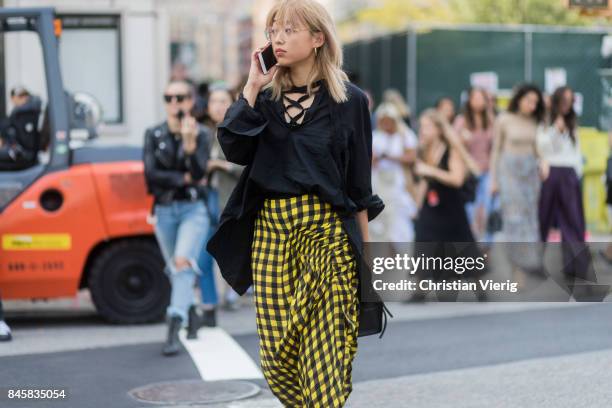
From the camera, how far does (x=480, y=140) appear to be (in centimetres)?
1454

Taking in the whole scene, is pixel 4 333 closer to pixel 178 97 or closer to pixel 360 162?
pixel 178 97

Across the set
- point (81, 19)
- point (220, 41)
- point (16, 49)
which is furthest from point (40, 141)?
point (220, 41)

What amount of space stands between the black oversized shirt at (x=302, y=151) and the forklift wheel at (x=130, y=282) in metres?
4.52

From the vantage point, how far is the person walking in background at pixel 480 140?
1448cm

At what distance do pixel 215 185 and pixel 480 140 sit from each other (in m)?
5.53

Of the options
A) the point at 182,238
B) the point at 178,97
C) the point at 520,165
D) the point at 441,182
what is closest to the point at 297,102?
the point at 182,238

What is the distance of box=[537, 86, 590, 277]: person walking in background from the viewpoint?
11445mm

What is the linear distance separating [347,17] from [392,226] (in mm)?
46037

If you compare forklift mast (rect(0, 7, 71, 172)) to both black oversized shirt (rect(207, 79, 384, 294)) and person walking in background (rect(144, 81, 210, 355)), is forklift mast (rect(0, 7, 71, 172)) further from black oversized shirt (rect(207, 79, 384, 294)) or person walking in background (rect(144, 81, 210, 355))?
black oversized shirt (rect(207, 79, 384, 294))

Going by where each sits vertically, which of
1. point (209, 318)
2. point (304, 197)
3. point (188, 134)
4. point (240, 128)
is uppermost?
point (240, 128)

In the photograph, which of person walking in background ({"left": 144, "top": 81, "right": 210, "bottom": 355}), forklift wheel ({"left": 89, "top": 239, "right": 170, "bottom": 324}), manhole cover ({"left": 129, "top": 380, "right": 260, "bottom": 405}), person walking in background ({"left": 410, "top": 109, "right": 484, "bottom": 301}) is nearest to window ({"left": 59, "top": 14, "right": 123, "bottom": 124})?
person walking in background ({"left": 410, "top": 109, "right": 484, "bottom": 301})

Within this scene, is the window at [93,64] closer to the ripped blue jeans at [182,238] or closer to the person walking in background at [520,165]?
the person walking in background at [520,165]

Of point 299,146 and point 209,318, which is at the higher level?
point 299,146

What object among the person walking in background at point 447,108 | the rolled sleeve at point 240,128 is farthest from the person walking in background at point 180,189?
the person walking in background at point 447,108
